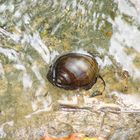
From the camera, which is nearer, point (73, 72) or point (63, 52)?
point (73, 72)

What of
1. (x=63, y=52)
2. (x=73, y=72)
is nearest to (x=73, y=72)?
Result: (x=73, y=72)

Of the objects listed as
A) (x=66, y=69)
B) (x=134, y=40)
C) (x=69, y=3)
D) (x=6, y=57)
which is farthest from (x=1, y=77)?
(x=134, y=40)

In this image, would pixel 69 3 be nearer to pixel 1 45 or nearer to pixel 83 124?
pixel 1 45

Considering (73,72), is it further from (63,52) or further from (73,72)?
(63,52)
